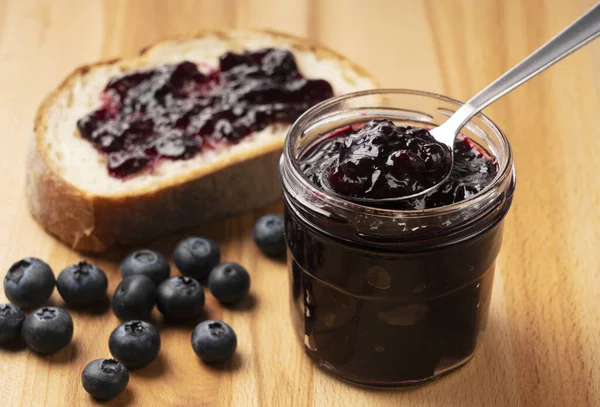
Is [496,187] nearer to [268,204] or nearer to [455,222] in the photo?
[455,222]

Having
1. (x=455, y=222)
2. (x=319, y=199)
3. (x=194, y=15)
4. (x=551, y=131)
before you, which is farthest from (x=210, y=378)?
(x=194, y=15)

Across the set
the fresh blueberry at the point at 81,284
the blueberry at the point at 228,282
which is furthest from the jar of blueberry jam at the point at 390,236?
the fresh blueberry at the point at 81,284

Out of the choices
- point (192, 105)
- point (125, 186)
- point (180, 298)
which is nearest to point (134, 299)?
point (180, 298)

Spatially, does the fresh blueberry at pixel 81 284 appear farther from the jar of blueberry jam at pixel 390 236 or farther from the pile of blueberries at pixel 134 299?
the jar of blueberry jam at pixel 390 236

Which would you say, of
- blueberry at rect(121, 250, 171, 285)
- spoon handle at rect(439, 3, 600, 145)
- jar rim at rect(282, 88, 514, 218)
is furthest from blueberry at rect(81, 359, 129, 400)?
spoon handle at rect(439, 3, 600, 145)

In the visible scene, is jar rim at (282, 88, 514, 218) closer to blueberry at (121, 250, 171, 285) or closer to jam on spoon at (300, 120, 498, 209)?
jam on spoon at (300, 120, 498, 209)

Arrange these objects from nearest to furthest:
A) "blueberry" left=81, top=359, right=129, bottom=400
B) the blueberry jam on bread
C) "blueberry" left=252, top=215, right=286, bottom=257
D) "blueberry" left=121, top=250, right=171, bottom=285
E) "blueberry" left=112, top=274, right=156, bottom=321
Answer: "blueberry" left=81, top=359, right=129, bottom=400 → "blueberry" left=112, top=274, right=156, bottom=321 → "blueberry" left=121, top=250, right=171, bottom=285 → "blueberry" left=252, top=215, right=286, bottom=257 → the blueberry jam on bread
